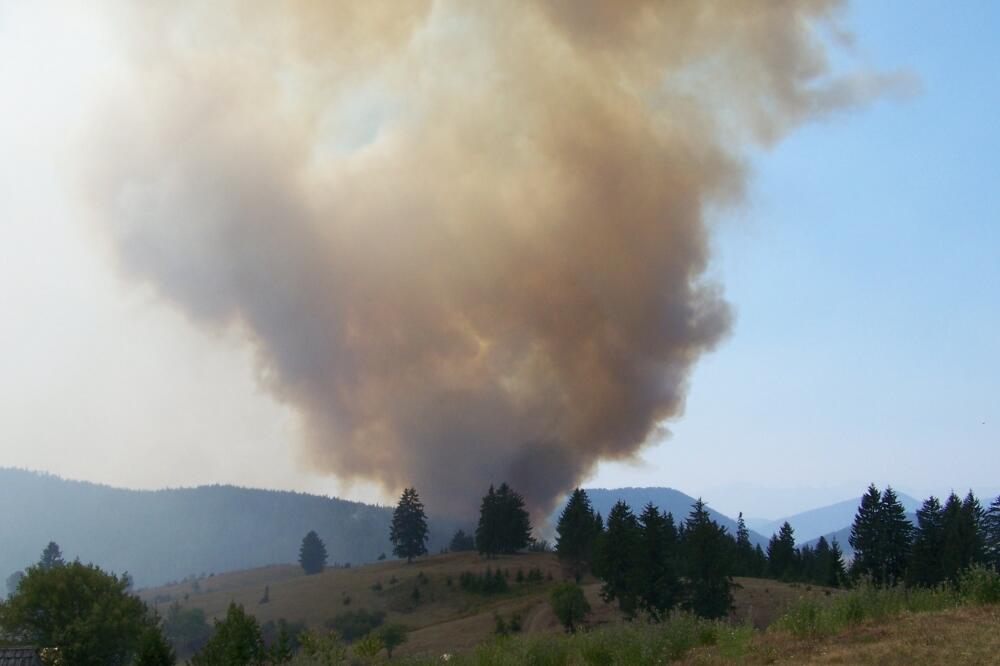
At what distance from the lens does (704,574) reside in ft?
182

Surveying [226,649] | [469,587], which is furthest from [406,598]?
[226,649]

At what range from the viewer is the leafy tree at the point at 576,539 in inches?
3155

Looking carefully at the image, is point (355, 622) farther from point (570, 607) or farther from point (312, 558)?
point (312, 558)

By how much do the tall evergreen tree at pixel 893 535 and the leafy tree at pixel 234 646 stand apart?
56.6m

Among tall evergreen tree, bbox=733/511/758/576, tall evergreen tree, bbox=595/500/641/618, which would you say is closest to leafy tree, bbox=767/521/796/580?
tall evergreen tree, bbox=733/511/758/576

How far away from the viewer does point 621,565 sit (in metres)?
59.7

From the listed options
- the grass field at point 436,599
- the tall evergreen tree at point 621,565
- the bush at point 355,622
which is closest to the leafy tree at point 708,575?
the grass field at point 436,599

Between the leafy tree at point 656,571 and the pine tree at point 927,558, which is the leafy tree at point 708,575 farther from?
the pine tree at point 927,558

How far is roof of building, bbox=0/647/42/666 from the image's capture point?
3797 centimetres

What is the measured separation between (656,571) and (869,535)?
1075 inches

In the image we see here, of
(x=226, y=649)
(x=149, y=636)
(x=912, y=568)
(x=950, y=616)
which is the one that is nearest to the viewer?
(x=950, y=616)

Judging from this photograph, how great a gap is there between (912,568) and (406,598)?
45881 mm

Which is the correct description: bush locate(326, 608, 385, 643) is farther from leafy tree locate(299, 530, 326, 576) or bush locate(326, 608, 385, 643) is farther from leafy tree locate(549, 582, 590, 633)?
leafy tree locate(299, 530, 326, 576)

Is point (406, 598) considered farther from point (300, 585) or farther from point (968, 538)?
point (968, 538)
